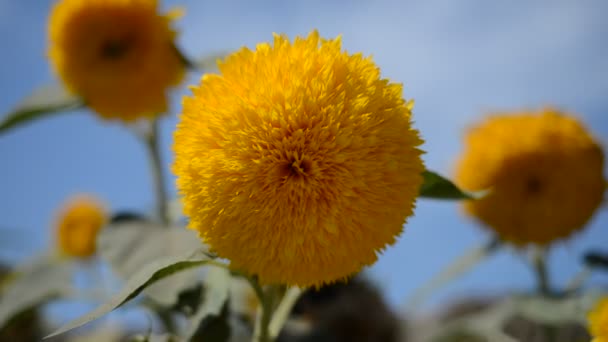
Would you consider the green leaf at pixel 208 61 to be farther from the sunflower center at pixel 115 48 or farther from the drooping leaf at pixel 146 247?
A: the drooping leaf at pixel 146 247

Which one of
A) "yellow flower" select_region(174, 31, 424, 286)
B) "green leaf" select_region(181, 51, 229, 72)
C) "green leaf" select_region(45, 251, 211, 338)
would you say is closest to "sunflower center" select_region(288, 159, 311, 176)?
"yellow flower" select_region(174, 31, 424, 286)

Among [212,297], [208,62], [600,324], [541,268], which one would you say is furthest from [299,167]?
[541,268]

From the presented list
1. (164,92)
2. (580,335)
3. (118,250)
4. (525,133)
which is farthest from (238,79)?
(580,335)

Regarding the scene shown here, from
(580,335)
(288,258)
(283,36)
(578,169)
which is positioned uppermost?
(578,169)

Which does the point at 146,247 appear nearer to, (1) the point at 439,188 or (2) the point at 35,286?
(1) the point at 439,188

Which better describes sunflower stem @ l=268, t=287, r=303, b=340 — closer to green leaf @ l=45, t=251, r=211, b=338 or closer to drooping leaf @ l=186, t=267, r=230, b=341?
drooping leaf @ l=186, t=267, r=230, b=341

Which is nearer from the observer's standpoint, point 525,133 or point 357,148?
point 357,148

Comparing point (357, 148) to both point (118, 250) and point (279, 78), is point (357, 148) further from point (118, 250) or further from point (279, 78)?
point (118, 250)

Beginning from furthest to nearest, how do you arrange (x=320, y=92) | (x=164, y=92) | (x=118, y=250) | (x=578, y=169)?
1. (x=164, y=92)
2. (x=578, y=169)
3. (x=118, y=250)
4. (x=320, y=92)
